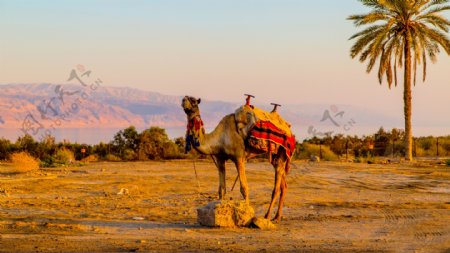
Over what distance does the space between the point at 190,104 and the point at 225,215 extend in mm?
2254

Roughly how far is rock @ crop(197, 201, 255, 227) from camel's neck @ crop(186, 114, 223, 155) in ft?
3.59

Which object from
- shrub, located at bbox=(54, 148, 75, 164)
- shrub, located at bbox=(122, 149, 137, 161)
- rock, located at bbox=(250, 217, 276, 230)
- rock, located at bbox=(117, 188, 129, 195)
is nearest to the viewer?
rock, located at bbox=(250, 217, 276, 230)

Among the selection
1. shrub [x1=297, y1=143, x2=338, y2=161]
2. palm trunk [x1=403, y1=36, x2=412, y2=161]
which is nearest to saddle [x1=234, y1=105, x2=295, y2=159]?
palm trunk [x1=403, y1=36, x2=412, y2=161]

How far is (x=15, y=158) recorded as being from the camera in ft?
96.8

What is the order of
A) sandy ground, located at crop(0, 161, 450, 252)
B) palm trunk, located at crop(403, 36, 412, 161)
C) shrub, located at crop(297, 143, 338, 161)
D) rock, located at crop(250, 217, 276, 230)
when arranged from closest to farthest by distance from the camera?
sandy ground, located at crop(0, 161, 450, 252) < rock, located at crop(250, 217, 276, 230) < palm trunk, located at crop(403, 36, 412, 161) < shrub, located at crop(297, 143, 338, 161)

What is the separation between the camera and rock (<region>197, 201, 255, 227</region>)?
13570mm

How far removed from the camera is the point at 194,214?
15977 mm

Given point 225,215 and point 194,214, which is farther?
point 194,214

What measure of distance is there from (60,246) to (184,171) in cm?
1951

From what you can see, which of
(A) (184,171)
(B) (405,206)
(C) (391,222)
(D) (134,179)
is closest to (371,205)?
(B) (405,206)

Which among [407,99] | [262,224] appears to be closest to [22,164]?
[262,224]

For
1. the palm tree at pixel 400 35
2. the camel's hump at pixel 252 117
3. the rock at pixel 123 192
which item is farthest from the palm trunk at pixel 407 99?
the camel's hump at pixel 252 117

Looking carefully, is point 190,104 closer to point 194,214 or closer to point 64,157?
point 194,214

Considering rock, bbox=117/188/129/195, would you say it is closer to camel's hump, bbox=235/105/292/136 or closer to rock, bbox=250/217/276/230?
camel's hump, bbox=235/105/292/136
